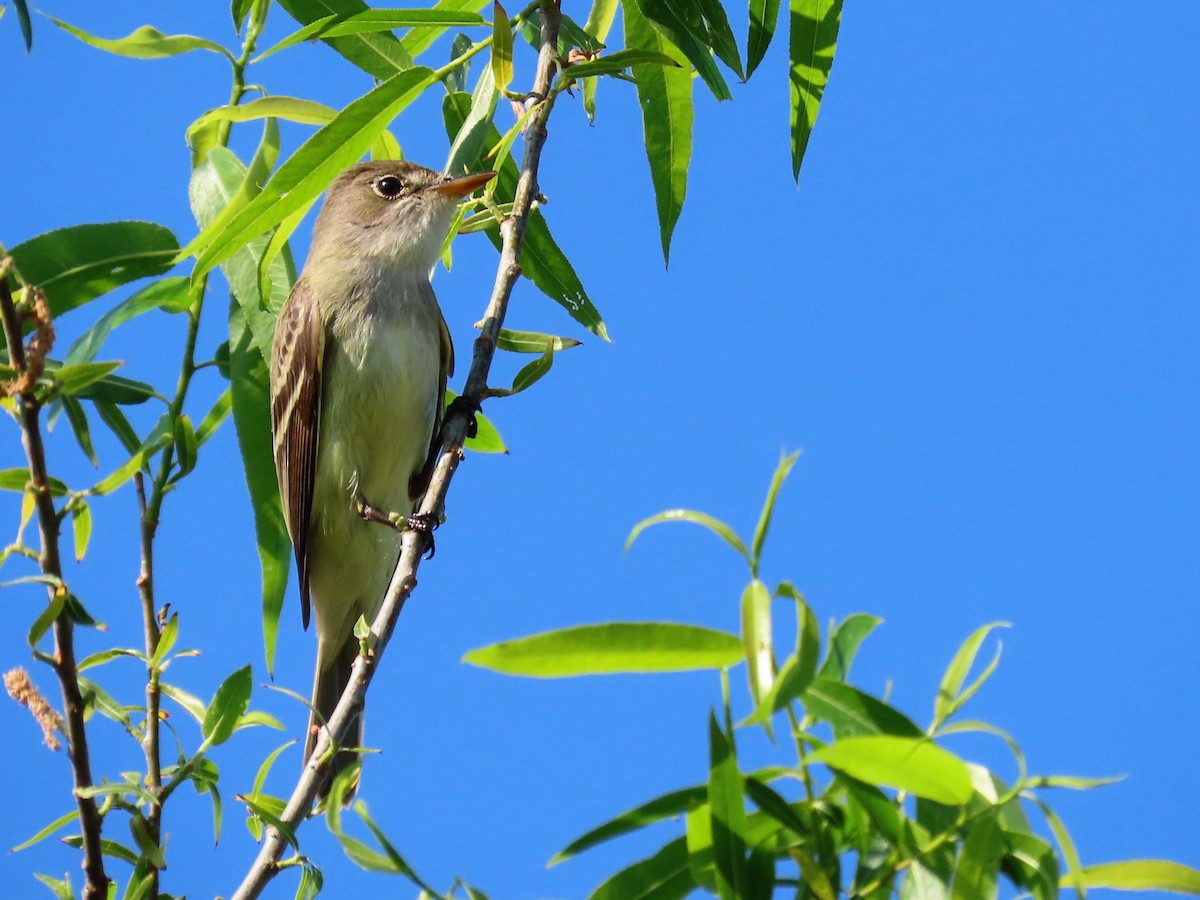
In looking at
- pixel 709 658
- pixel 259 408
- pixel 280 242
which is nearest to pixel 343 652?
pixel 259 408

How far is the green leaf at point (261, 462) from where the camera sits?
2.92m

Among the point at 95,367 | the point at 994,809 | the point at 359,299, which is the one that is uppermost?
the point at 359,299

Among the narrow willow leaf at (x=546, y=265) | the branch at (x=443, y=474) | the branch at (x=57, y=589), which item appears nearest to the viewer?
the branch at (x=57, y=589)

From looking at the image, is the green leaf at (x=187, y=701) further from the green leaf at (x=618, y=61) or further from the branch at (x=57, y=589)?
the green leaf at (x=618, y=61)

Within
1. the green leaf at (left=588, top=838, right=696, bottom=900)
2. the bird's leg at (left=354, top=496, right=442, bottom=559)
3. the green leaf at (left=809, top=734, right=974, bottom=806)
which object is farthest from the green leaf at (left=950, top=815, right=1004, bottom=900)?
the bird's leg at (left=354, top=496, right=442, bottom=559)

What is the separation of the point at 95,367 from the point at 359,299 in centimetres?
246

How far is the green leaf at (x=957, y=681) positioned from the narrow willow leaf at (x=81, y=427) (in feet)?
6.57

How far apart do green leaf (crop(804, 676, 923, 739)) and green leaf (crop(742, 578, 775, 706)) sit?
187mm

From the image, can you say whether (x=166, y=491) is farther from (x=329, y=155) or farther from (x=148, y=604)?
(x=329, y=155)

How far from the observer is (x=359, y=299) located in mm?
4207

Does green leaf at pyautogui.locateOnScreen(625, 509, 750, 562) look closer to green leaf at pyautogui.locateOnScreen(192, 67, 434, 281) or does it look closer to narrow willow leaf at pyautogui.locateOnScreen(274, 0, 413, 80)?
green leaf at pyautogui.locateOnScreen(192, 67, 434, 281)

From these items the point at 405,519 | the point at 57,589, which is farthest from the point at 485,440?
the point at 57,589

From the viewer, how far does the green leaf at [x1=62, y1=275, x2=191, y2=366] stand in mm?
2773

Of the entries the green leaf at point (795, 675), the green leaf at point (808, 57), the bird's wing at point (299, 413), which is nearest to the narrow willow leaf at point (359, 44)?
the green leaf at point (808, 57)
